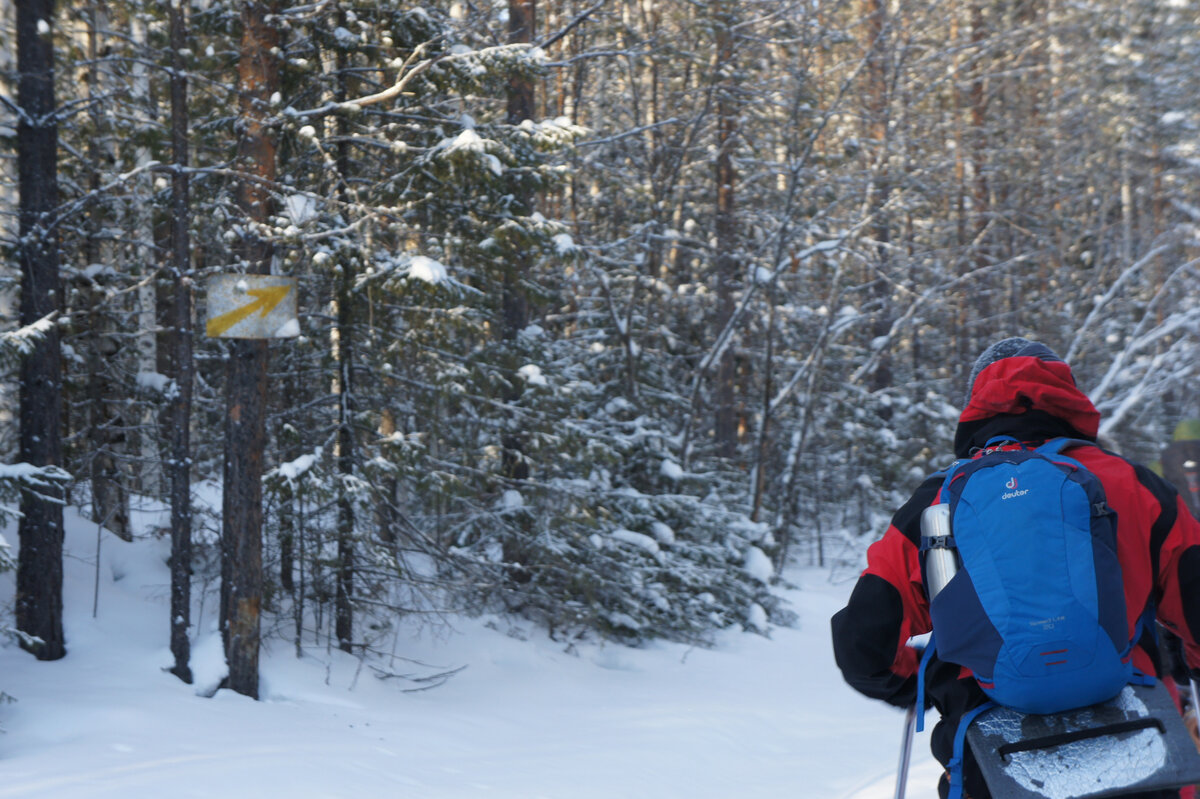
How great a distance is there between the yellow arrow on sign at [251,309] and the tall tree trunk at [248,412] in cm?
43

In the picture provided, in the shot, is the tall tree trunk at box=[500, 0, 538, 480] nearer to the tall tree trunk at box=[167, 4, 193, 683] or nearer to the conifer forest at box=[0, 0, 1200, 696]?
the conifer forest at box=[0, 0, 1200, 696]

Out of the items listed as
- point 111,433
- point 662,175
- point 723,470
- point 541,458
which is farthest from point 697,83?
point 111,433

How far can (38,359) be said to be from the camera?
8211 millimetres

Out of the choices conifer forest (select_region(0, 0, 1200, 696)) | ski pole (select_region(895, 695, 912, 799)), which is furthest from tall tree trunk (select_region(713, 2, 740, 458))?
ski pole (select_region(895, 695, 912, 799))

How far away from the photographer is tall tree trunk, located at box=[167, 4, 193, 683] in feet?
26.9

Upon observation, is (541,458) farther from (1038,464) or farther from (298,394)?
(1038,464)

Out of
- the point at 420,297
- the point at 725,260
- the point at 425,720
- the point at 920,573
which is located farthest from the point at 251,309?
the point at 725,260

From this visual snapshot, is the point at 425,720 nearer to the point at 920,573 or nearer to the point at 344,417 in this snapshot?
the point at 344,417

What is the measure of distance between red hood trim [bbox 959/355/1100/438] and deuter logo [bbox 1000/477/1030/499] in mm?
319

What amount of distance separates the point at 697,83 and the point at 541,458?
7.99 meters

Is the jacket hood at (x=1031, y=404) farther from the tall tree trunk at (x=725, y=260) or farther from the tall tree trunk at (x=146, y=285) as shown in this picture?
the tall tree trunk at (x=725, y=260)

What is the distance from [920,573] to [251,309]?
21.5 feet

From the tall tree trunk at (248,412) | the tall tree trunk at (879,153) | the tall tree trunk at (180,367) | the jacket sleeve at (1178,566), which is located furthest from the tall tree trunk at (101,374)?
the tall tree trunk at (879,153)

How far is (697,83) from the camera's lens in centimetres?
1634
